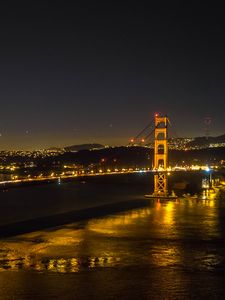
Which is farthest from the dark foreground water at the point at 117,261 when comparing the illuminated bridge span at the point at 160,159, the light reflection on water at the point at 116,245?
the illuminated bridge span at the point at 160,159

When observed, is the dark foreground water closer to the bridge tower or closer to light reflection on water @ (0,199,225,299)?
light reflection on water @ (0,199,225,299)

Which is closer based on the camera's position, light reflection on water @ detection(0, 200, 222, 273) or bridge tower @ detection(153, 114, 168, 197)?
light reflection on water @ detection(0, 200, 222, 273)

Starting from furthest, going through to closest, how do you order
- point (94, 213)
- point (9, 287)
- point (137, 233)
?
point (94, 213)
point (137, 233)
point (9, 287)

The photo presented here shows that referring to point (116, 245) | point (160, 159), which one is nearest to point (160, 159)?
point (160, 159)

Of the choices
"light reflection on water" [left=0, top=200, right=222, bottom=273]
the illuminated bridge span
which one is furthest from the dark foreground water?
the illuminated bridge span

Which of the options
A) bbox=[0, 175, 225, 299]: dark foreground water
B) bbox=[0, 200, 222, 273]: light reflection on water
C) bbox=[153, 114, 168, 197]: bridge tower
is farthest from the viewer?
bbox=[153, 114, 168, 197]: bridge tower

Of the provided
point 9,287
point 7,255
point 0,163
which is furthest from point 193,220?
point 0,163

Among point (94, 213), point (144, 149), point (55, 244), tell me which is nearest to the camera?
point (55, 244)

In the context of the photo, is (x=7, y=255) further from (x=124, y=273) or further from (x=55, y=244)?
(x=124, y=273)

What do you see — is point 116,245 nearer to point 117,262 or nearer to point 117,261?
point 117,261
